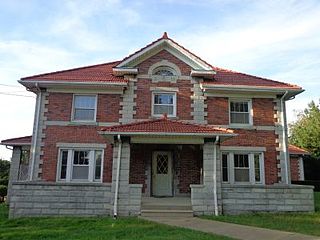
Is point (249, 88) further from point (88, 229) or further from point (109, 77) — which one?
point (88, 229)

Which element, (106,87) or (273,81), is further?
(273,81)

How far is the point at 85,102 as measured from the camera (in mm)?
16797

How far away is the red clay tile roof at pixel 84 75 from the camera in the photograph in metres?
16.4

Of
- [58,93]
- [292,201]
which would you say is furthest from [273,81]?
[58,93]

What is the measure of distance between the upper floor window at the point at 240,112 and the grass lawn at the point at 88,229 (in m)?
8.02

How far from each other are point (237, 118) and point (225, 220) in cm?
701

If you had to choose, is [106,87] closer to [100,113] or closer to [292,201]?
[100,113]

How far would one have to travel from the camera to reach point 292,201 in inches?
515

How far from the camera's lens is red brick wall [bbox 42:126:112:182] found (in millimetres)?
15812

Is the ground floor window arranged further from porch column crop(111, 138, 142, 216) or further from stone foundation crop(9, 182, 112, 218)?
stone foundation crop(9, 182, 112, 218)

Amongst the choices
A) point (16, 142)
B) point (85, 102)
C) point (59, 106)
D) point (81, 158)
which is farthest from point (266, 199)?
point (16, 142)

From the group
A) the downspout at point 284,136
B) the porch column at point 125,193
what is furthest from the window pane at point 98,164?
the downspout at point 284,136

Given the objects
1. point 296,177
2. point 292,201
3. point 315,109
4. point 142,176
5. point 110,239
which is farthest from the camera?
point 315,109

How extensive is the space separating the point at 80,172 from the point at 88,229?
6.54 m
